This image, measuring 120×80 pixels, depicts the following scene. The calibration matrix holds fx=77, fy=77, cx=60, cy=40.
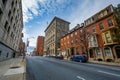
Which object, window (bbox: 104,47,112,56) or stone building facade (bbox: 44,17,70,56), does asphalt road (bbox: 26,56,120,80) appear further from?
stone building facade (bbox: 44,17,70,56)

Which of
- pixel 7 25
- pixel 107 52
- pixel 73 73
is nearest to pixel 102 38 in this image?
pixel 107 52

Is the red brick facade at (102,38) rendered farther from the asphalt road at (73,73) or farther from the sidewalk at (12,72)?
the sidewalk at (12,72)

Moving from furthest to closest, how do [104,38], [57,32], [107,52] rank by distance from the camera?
[57,32] < [104,38] < [107,52]

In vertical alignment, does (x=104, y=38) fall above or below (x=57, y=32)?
below

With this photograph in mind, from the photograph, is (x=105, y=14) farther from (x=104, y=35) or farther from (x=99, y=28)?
(x=104, y=35)

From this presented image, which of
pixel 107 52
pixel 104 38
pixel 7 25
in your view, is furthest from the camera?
pixel 104 38

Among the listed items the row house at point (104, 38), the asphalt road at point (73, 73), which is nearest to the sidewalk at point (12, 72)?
the asphalt road at point (73, 73)

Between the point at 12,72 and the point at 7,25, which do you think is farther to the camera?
the point at 7,25

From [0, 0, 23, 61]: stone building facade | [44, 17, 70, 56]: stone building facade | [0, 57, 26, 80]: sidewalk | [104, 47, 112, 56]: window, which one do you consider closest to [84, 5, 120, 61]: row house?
[104, 47, 112, 56]: window

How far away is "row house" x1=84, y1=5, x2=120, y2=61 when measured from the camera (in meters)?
20.3

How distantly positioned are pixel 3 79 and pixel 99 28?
87.8 feet

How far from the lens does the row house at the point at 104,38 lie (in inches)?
801

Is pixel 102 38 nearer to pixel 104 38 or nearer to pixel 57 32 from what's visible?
pixel 104 38

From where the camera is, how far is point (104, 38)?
22578mm
